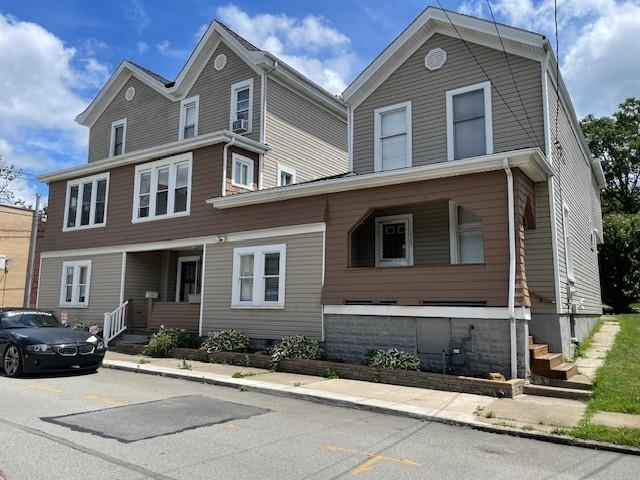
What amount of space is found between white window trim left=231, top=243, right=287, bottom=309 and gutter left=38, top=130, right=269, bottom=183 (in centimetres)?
363

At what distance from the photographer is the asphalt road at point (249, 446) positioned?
202 inches

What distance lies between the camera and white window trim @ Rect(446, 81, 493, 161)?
1305 cm

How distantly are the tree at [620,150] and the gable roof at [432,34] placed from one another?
32.9 meters

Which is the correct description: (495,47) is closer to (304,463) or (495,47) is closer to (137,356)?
(304,463)

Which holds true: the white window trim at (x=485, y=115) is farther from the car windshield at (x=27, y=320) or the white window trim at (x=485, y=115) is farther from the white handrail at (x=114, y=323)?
the white handrail at (x=114, y=323)

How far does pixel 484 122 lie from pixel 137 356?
11.4 m

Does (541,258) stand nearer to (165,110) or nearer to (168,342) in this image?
(168,342)

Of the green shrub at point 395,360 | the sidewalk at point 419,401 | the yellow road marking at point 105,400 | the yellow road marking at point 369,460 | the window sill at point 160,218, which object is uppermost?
the window sill at point 160,218

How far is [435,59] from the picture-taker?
14312mm

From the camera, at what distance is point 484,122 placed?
13.3 metres

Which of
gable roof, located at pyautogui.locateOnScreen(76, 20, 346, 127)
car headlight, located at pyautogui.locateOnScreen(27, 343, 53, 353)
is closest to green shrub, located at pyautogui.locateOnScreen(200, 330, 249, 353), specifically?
car headlight, located at pyautogui.locateOnScreen(27, 343, 53, 353)

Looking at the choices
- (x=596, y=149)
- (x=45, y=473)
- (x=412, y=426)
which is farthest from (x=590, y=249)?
(x=596, y=149)

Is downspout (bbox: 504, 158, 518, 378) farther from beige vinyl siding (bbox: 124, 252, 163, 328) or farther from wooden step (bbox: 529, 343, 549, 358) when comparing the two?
beige vinyl siding (bbox: 124, 252, 163, 328)

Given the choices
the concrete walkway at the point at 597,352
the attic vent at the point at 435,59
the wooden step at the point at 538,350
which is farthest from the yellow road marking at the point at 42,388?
the attic vent at the point at 435,59
